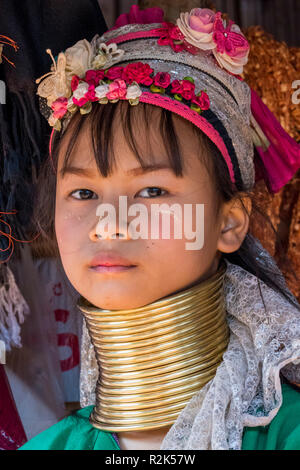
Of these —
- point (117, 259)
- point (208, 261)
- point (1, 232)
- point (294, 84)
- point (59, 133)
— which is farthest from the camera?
point (294, 84)

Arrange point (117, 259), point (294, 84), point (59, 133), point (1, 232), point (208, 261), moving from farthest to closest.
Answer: point (294, 84), point (1, 232), point (59, 133), point (208, 261), point (117, 259)

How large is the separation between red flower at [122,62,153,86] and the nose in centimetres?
27

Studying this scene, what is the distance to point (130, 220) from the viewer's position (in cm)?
141

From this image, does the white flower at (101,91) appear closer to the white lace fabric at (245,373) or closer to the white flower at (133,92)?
the white flower at (133,92)

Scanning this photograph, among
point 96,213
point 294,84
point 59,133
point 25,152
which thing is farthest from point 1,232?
point 294,84

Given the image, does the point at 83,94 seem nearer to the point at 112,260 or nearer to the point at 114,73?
the point at 114,73

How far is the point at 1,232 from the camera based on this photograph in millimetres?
Result: 1842

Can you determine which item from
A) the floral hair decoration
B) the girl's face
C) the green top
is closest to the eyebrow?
the girl's face

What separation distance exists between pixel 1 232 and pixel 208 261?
58 cm

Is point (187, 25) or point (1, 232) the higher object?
point (187, 25)

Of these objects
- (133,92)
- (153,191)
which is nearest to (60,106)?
(133,92)

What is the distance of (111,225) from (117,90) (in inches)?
11.3

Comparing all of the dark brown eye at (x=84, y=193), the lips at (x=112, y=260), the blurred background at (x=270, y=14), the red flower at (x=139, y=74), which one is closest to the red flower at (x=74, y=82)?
the red flower at (x=139, y=74)

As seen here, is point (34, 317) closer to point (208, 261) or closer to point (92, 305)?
point (92, 305)
